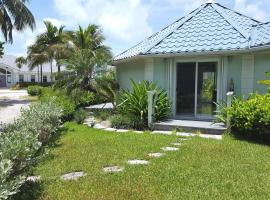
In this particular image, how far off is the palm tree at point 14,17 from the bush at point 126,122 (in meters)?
20.9

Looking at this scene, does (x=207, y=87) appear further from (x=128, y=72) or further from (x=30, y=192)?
(x=30, y=192)

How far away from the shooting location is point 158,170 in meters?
7.27

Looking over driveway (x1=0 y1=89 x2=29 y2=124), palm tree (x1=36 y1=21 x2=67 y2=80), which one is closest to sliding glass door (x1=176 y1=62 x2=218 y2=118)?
driveway (x1=0 y1=89 x2=29 y2=124)

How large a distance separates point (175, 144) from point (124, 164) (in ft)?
9.06

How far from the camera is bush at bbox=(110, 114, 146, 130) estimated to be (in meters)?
13.3

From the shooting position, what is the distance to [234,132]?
11.6 m

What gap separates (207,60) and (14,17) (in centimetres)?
2327

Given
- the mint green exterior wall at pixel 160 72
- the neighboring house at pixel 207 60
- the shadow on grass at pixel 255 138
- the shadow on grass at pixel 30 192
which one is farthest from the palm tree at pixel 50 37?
the shadow on grass at pixel 30 192

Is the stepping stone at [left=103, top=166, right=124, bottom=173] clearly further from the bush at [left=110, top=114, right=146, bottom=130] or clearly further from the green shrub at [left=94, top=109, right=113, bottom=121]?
the green shrub at [left=94, top=109, right=113, bottom=121]

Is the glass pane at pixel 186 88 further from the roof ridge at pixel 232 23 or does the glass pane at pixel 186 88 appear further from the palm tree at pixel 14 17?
the palm tree at pixel 14 17

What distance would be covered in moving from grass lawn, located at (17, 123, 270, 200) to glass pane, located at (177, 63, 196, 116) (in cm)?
346

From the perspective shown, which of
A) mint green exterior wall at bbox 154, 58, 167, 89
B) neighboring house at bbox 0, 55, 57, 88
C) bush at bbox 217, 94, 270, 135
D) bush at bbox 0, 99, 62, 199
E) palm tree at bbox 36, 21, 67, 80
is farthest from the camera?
neighboring house at bbox 0, 55, 57, 88

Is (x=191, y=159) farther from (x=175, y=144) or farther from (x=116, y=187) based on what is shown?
(x=116, y=187)

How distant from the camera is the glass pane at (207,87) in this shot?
13672 millimetres
